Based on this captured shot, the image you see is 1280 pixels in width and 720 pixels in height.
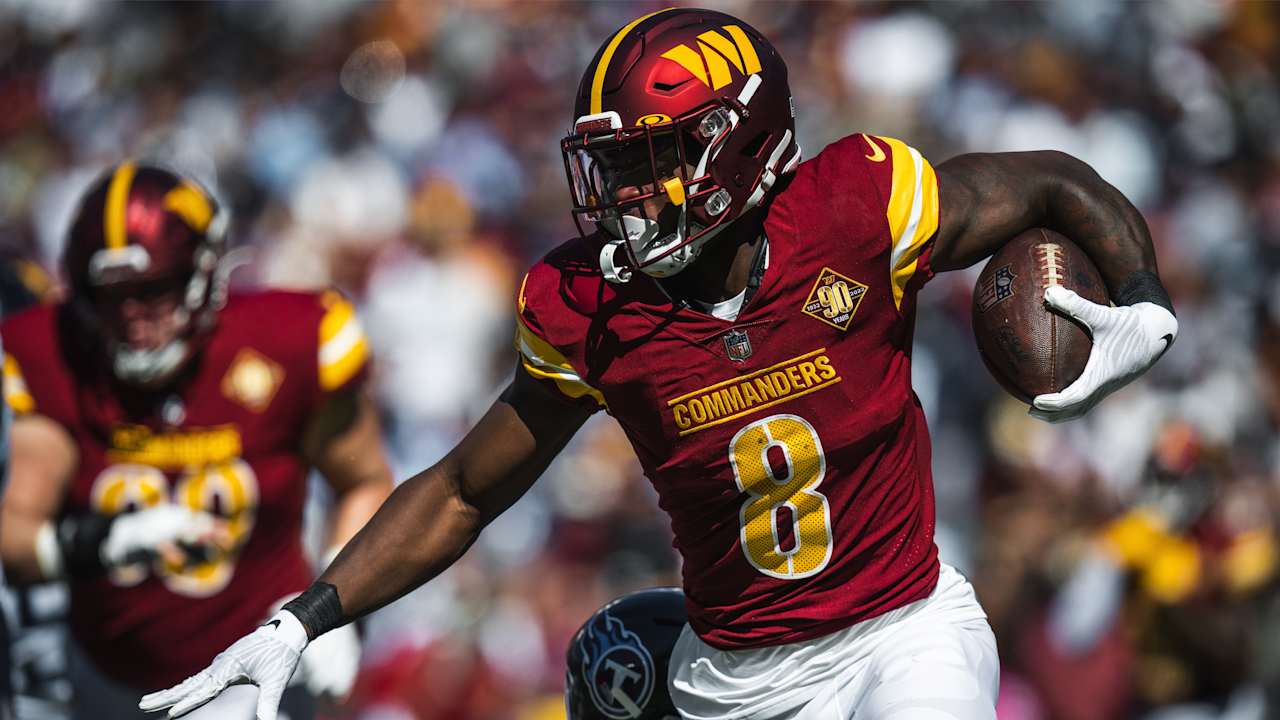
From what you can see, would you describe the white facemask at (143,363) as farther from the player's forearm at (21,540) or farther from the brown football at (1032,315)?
the brown football at (1032,315)

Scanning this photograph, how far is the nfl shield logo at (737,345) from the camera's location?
300 cm

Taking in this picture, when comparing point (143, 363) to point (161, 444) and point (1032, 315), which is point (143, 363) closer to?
point (161, 444)

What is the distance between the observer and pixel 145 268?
4.46 metres

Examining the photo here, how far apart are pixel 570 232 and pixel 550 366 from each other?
243 inches

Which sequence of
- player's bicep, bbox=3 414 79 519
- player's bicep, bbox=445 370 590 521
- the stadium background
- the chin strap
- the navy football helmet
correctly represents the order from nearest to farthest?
1. the chin strap
2. player's bicep, bbox=445 370 590 521
3. the navy football helmet
4. player's bicep, bbox=3 414 79 519
5. the stadium background

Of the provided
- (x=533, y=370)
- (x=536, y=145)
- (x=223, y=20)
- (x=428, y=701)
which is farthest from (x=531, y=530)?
(x=223, y=20)

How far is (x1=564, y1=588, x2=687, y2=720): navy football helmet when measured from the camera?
3352mm

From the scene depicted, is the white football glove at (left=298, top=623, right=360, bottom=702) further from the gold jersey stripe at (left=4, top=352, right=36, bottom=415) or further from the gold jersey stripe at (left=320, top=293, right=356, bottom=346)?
the gold jersey stripe at (left=4, top=352, right=36, bottom=415)

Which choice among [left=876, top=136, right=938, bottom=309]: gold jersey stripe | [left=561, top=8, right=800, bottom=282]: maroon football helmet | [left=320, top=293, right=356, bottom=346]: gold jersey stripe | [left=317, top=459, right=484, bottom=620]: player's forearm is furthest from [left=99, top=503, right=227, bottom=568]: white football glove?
[left=876, top=136, right=938, bottom=309]: gold jersey stripe

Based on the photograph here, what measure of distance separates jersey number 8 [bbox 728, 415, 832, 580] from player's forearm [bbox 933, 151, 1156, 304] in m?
0.44

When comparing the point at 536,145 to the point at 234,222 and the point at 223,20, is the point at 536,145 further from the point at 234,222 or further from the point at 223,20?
the point at 223,20

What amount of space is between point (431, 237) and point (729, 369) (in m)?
6.34

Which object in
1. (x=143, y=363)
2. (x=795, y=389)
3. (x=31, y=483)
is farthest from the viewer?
(x=31, y=483)

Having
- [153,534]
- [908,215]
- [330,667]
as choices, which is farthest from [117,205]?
[908,215]
